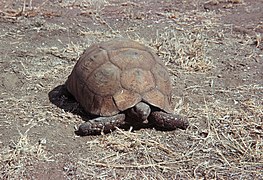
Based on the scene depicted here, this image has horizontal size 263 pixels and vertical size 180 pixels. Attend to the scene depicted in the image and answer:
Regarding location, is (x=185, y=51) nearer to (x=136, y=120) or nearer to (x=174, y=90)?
(x=174, y=90)

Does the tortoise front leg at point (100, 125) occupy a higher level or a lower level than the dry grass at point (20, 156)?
higher

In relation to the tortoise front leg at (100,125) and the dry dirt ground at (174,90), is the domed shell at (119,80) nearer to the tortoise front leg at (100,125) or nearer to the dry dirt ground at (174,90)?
the tortoise front leg at (100,125)

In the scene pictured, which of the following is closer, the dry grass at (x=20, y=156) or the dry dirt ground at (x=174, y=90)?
the dry grass at (x=20, y=156)

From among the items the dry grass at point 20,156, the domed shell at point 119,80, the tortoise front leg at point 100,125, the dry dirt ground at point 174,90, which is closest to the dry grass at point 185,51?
the dry dirt ground at point 174,90

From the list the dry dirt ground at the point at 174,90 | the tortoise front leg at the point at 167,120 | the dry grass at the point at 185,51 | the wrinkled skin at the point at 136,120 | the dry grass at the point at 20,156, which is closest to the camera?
the dry grass at the point at 20,156

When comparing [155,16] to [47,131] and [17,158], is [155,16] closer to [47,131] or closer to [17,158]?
[47,131]

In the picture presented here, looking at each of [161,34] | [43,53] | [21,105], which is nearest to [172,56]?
[161,34]

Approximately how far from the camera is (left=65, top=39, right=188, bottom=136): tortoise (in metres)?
3.97

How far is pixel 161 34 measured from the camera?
6836 millimetres

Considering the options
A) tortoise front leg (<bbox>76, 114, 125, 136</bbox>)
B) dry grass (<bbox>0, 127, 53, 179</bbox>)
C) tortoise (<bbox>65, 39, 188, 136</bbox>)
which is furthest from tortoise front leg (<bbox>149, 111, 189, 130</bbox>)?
dry grass (<bbox>0, 127, 53, 179</bbox>)

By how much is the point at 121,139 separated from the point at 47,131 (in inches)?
26.8

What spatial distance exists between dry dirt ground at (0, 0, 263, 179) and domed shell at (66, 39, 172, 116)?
256 mm

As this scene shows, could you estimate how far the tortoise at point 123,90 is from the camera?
3971 mm

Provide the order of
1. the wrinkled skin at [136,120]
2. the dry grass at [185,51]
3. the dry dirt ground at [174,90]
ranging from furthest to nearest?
the dry grass at [185,51] → the wrinkled skin at [136,120] → the dry dirt ground at [174,90]
